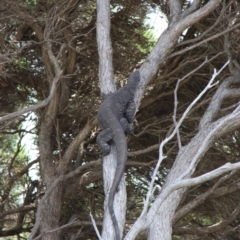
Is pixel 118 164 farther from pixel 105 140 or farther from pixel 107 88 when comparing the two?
pixel 107 88

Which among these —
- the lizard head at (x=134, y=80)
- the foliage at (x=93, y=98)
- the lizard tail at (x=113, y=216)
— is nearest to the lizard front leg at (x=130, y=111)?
the lizard head at (x=134, y=80)

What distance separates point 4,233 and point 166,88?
3.62m

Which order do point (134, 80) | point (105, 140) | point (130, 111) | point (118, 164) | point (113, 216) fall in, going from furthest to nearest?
point (134, 80), point (130, 111), point (105, 140), point (118, 164), point (113, 216)

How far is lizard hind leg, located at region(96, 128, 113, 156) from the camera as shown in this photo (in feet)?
18.3

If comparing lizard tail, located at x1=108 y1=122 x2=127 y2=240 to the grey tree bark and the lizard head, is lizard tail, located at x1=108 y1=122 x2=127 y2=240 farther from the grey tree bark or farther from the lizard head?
the lizard head

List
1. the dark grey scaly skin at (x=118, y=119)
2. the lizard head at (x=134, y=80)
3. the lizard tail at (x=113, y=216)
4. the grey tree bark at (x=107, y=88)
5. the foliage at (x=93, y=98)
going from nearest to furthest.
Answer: the lizard tail at (x=113, y=216), the grey tree bark at (x=107, y=88), the dark grey scaly skin at (x=118, y=119), the lizard head at (x=134, y=80), the foliage at (x=93, y=98)

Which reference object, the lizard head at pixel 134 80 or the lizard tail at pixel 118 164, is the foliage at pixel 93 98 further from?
the lizard tail at pixel 118 164

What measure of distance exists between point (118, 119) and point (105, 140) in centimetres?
42

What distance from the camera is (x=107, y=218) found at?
4.93 meters

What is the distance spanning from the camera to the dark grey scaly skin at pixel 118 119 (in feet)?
17.7

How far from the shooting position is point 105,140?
5.73 meters

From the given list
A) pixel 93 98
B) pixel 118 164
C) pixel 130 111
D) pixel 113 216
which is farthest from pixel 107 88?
pixel 93 98

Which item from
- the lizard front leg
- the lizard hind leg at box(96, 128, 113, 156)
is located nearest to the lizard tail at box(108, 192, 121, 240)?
the lizard hind leg at box(96, 128, 113, 156)

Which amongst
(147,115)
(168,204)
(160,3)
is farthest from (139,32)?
(168,204)
